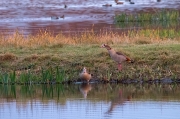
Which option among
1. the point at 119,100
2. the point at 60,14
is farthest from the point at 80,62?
the point at 60,14

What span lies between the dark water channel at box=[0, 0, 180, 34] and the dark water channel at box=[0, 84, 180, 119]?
15.3 metres

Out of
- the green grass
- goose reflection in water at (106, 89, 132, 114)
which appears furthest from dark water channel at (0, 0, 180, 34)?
goose reflection in water at (106, 89, 132, 114)

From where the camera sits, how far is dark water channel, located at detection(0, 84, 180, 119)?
38.0ft

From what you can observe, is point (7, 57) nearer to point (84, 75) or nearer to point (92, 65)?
point (92, 65)

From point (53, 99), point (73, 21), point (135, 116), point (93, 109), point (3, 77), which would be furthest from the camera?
point (73, 21)

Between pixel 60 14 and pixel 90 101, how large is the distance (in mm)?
30528

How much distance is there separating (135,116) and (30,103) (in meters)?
2.68

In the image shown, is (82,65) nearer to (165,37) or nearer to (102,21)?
(165,37)

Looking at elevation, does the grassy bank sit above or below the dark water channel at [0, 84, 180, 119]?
above

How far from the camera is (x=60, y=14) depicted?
141 ft

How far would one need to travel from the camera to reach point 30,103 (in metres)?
12.8

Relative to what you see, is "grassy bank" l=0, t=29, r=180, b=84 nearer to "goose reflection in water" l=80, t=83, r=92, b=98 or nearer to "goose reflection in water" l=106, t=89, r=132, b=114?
"goose reflection in water" l=80, t=83, r=92, b=98

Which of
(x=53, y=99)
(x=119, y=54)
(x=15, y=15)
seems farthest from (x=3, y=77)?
(x=15, y=15)

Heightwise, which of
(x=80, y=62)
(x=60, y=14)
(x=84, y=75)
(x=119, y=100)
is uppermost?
(x=80, y=62)
